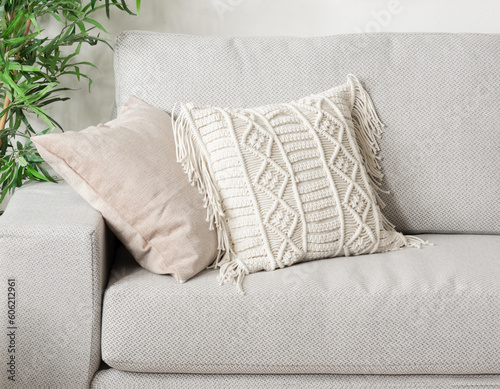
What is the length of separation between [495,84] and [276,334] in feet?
3.26

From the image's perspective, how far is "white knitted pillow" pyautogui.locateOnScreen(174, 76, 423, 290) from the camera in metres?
1.35

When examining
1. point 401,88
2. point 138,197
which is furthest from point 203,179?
point 401,88

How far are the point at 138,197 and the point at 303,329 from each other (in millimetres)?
449

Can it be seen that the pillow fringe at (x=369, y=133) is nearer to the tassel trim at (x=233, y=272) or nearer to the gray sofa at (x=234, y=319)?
the gray sofa at (x=234, y=319)

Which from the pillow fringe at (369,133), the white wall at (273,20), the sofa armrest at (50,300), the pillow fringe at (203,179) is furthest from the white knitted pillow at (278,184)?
the white wall at (273,20)

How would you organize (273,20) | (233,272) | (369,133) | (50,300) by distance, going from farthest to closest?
1. (273,20)
2. (369,133)
3. (233,272)
4. (50,300)

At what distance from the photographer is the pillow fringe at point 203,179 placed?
4.41ft

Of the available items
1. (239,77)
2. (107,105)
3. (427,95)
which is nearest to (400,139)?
(427,95)

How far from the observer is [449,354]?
1214mm

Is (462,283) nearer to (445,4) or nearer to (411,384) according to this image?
(411,384)

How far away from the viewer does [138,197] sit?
4.16ft

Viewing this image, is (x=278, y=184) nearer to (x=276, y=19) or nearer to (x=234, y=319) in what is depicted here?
(x=234, y=319)

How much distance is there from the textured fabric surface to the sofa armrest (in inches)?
2.3

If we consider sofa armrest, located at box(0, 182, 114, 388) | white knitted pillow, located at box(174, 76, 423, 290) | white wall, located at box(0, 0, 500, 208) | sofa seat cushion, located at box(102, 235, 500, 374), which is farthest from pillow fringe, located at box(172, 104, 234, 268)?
white wall, located at box(0, 0, 500, 208)
